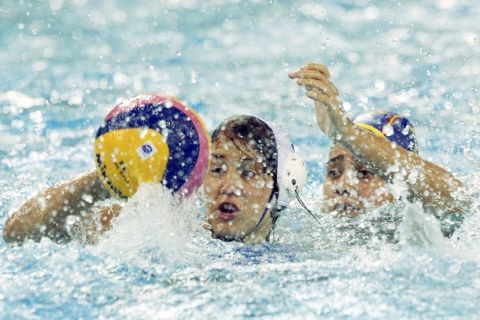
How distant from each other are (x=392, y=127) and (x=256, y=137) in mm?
993

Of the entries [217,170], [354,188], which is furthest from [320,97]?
[354,188]

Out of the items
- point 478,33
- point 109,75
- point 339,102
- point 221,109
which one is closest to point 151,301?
point 339,102

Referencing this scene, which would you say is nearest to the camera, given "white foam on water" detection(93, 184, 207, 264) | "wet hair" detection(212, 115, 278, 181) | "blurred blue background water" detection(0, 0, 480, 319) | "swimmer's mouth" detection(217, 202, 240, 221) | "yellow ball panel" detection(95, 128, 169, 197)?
"blurred blue background water" detection(0, 0, 480, 319)

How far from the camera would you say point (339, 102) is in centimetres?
290

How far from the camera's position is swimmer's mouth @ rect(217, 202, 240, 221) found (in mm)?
3227

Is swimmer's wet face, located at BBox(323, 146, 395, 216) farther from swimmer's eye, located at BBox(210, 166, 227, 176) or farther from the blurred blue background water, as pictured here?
swimmer's eye, located at BBox(210, 166, 227, 176)

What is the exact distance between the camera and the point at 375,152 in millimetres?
3039

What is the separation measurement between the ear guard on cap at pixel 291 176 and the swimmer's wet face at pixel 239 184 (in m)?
0.05

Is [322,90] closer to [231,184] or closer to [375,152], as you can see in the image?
[375,152]

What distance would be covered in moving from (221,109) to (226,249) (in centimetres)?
319

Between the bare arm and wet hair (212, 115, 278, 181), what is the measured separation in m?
0.62

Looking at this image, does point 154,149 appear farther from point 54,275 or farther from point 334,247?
point 334,247

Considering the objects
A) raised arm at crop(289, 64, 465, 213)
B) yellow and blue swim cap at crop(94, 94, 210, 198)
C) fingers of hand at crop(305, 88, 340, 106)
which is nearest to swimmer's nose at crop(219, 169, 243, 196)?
yellow and blue swim cap at crop(94, 94, 210, 198)

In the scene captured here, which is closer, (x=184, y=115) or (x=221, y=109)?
(x=184, y=115)
